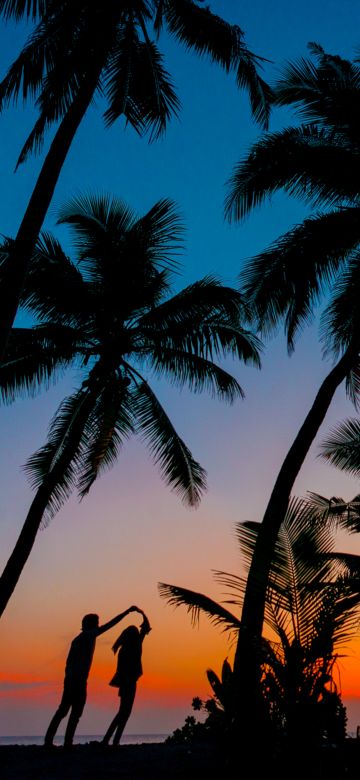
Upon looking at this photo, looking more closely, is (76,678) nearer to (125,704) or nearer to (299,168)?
(125,704)

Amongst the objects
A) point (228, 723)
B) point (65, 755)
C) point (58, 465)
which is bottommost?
point (65, 755)

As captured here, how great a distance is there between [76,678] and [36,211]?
237 inches

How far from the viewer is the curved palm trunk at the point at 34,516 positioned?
44.1ft

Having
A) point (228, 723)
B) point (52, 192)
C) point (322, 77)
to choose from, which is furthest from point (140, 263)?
point (228, 723)

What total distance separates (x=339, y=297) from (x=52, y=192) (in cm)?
692

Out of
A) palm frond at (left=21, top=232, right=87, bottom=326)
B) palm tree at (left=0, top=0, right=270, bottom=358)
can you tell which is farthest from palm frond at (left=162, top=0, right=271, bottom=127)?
palm frond at (left=21, top=232, right=87, bottom=326)

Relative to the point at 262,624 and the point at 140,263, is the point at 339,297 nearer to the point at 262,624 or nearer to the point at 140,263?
the point at 140,263

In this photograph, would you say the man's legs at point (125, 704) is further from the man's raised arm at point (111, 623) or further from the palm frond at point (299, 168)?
the palm frond at point (299, 168)

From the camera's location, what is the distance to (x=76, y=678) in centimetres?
981

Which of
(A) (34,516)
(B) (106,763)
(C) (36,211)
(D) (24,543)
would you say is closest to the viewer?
(B) (106,763)

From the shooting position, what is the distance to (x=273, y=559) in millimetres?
9883

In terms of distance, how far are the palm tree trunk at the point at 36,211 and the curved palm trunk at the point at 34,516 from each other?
17.0 feet

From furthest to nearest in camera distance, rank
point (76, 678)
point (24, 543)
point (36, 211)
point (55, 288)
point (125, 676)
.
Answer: point (55, 288) → point (24, 543) → point (36, 211) → point (125, 676) → point (76, 678)

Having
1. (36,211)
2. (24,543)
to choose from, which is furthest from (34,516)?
(36,211)
